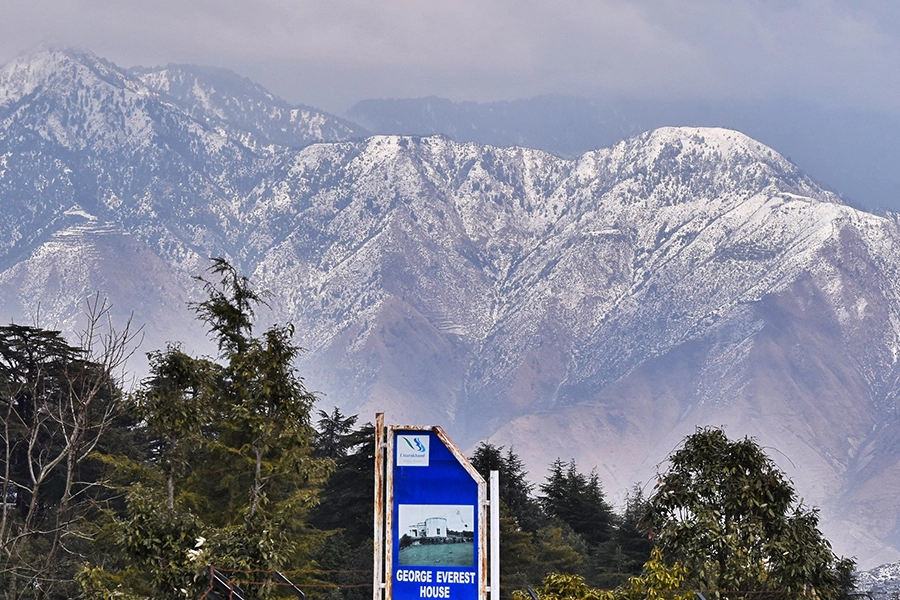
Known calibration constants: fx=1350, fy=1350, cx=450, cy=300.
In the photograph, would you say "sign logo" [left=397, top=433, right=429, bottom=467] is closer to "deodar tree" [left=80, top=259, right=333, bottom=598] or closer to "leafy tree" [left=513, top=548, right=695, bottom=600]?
A: "leafy tree" [left=513, top=548, right=695, bottom=600]

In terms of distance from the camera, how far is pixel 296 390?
2897cm

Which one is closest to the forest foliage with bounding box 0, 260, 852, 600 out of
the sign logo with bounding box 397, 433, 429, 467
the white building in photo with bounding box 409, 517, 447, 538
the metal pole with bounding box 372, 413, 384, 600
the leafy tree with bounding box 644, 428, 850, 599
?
the leafy tree with bounding box 644, 428, 850, 599

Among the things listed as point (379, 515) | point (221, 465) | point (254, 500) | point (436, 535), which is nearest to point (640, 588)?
point (436, 535)

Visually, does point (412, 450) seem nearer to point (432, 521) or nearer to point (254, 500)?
point (432, 521)

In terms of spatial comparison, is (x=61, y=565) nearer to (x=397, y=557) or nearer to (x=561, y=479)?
(x=397, y=557)

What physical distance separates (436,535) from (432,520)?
204 mm

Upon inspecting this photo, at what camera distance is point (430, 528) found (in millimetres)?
17906

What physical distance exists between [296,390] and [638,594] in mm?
10403

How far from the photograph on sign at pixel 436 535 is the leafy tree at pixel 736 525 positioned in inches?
190

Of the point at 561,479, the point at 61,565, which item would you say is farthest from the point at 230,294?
the point at 561,479

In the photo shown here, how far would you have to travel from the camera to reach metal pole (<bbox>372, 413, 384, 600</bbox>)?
1784 cm

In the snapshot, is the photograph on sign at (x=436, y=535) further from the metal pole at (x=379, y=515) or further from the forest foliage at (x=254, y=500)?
the forest foliage at (x=254, y=500)

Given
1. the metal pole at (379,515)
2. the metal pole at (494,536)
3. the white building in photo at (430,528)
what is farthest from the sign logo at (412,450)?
the metal pole at (494,536)

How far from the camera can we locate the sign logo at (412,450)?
1786 cm
